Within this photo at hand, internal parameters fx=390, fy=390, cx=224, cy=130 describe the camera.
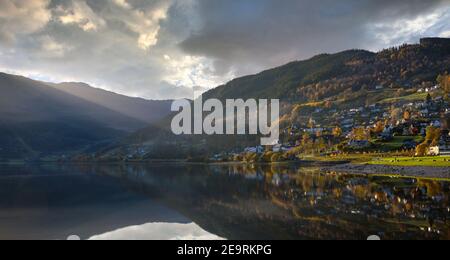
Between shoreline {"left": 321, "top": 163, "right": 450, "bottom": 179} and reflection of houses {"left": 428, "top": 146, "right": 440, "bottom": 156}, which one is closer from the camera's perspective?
shoreline {"left": 321, "top": 163, "right": 450, "bottom": 179}

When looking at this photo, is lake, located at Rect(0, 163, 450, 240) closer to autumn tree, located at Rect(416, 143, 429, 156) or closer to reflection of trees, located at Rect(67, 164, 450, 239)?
reflection of trees, located at Rect(67, 164, 450, 239)

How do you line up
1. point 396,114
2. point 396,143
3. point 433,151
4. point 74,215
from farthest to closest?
point 396,114, point 396,143, point 433,151, point 74,215

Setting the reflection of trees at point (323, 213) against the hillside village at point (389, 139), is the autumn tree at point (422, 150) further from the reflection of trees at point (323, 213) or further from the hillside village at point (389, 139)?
the reflection of trees at point (323, 213)

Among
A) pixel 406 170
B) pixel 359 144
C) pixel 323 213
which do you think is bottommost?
pixel 406 170

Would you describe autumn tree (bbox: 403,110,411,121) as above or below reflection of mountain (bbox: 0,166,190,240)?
above

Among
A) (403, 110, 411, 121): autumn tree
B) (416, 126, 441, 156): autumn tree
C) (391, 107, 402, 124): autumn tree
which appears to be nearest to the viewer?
(416, 126, 441, 156): autumn tree

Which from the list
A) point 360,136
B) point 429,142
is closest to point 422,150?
point 429,142

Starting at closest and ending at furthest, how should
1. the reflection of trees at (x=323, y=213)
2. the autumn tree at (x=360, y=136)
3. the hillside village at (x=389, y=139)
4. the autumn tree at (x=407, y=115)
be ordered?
the reflection of trees at (x=323, y=213), the hillside village at (x=389, y=139), the autumn tree at (x=360, y=136), the autumn tree at (x=407, y=115)

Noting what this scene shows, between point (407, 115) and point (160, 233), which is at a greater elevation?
point (407, 115)

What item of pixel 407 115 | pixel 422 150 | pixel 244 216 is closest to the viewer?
pixel 244 216

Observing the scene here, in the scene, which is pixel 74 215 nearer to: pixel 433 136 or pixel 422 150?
pixel 422 150

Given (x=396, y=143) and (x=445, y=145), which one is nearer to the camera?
(x=445, y=145)

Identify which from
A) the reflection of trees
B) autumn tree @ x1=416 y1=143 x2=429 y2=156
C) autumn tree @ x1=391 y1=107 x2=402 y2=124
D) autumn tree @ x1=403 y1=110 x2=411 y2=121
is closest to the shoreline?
autumn tree @ x1=416 y1=143 x2=429 y2=156

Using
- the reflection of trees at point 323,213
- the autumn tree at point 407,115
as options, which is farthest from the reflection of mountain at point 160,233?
the autumn tree at point 407,115
